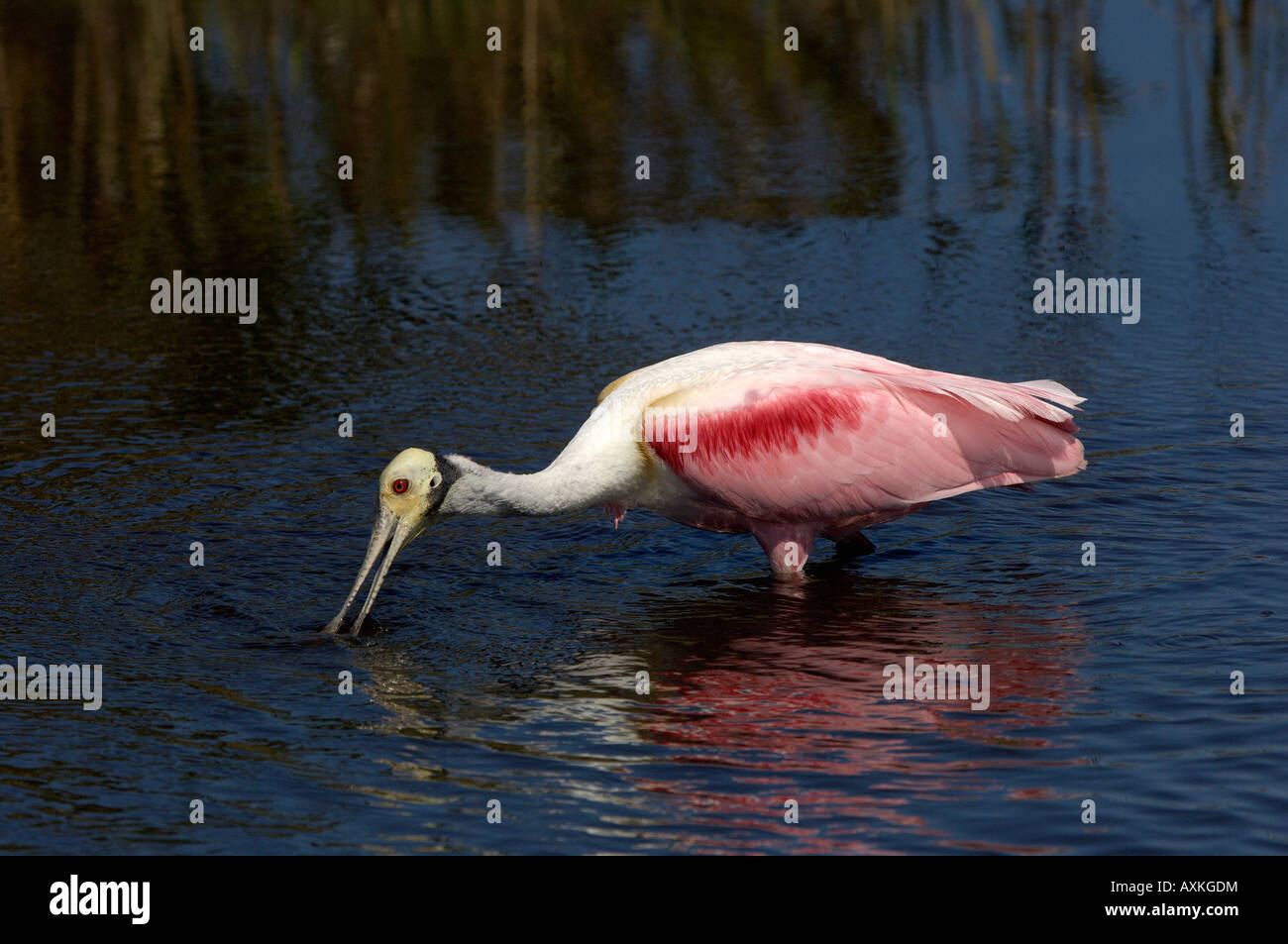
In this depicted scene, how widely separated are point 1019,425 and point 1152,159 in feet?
30.1

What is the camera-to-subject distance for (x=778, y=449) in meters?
10.3

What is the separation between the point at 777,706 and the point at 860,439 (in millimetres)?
1973

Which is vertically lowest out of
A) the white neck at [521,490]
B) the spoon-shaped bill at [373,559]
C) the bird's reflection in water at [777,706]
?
the bird's reflection in water at [777,706]

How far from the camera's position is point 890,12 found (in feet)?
78.0

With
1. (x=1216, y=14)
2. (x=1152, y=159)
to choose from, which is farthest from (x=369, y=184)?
(x=1216, y=14)

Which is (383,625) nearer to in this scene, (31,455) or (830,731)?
(830,731)

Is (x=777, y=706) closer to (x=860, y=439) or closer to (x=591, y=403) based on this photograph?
(x=860, y=439)

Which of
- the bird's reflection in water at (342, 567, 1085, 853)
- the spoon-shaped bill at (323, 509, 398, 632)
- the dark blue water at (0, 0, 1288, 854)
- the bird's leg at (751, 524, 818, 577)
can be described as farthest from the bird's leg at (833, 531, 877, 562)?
the spoon-shaped bill at (323, 509, 398, 632)

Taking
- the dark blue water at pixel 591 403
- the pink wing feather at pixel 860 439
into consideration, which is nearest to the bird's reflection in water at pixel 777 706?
the dark blue water at pixel 591 403

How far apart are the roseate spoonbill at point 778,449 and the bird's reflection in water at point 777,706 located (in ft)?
1.83

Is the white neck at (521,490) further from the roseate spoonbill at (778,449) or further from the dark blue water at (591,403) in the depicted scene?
the dark blue water at (591,403)

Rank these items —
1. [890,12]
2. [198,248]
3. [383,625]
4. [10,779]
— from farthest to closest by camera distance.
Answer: [890,12]
[198,248]
[383,625]
[10,779]

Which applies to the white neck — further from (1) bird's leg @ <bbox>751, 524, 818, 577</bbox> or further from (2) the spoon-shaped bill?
(1) bird's leg @ <bbox>751, 524, 818, 577</bbox>

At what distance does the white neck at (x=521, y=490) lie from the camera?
10.1 m
